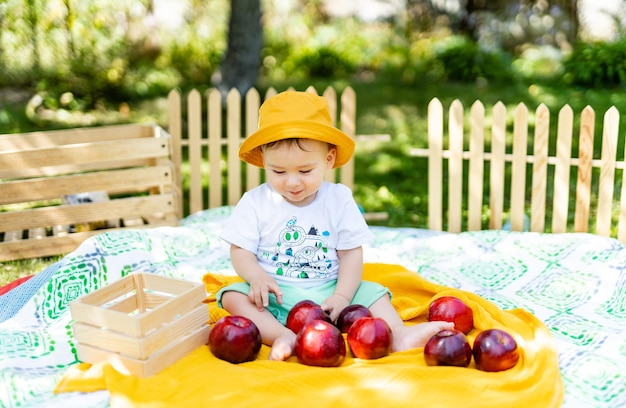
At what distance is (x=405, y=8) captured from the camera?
14445 millimetres

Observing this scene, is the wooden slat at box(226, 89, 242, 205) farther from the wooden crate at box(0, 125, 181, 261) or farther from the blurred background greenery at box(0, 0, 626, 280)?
the blurred background greenery at box(0, 0, 626, 280)

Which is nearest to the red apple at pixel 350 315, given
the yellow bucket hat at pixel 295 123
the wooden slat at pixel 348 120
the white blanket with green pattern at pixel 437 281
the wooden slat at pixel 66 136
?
the yellow bucket hat at pixel 295 123

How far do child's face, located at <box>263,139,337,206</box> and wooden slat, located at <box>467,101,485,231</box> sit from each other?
218cm

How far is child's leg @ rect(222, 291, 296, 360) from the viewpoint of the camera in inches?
132

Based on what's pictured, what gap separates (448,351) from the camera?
3.19 m

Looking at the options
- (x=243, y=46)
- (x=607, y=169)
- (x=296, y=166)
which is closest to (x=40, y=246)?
(x=296, y=166)

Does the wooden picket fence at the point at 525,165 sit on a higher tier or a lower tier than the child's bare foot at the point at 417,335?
higher

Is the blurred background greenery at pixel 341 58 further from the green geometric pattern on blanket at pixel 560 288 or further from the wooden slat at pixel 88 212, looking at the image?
the wooden slat at pixel 88 212

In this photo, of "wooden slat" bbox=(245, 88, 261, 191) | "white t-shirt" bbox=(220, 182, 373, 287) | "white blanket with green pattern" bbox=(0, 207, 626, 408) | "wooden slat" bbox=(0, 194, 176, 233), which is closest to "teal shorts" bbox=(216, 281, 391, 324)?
"white t-shirt" bbox=(220, 182, 373, 287)

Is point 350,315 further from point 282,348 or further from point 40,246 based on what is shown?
point 40,246

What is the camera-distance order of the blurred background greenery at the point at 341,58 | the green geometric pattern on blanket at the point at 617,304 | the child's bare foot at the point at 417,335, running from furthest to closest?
the blurred background greenery at the point at 341,58 < the green geometric pattern on blanket at the point at 617,304 < the child's bare foot at the point at 417,335

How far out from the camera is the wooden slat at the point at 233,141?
598 centimetres

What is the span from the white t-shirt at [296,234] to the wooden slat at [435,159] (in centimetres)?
194

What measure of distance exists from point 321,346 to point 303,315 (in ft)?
1.08
